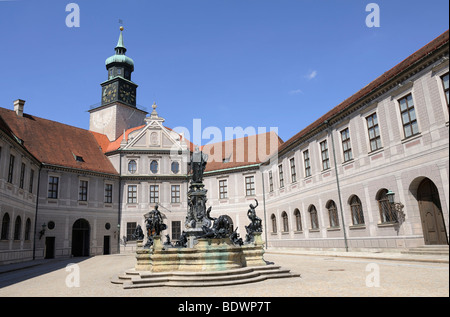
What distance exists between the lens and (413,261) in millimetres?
13812

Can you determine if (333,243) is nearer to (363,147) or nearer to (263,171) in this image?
(363,147)

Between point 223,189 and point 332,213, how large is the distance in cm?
1527

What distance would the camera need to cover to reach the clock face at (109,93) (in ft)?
148

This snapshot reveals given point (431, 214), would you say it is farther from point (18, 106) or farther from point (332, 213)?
point (18, 106)

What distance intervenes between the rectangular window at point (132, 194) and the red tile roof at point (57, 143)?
2.38 metres

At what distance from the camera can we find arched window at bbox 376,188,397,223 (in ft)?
61.6

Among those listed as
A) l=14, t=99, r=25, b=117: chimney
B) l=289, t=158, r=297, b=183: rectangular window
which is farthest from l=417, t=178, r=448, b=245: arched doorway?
l=14, t=99, r=25, b=117: chimney

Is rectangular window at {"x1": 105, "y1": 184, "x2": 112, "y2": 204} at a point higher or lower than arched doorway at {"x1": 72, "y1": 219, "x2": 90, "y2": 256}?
higher

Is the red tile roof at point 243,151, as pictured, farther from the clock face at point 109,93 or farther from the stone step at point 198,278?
the stone step at point 198,278

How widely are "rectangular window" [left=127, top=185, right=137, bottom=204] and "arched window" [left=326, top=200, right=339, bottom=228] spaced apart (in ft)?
70.1

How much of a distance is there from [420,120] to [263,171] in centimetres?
1965

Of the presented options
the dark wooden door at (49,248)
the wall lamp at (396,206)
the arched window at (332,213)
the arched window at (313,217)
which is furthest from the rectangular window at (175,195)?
the wall lamp at (396,206)

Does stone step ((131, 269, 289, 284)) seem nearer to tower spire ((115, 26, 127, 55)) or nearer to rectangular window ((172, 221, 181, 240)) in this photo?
rectangular window ((172, 221, 181, 240))

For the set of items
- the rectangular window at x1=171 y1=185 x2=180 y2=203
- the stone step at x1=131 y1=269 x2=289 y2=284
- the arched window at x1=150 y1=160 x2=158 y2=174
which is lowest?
the stone step at x1=131 y1=269 x2=289 y2=284
